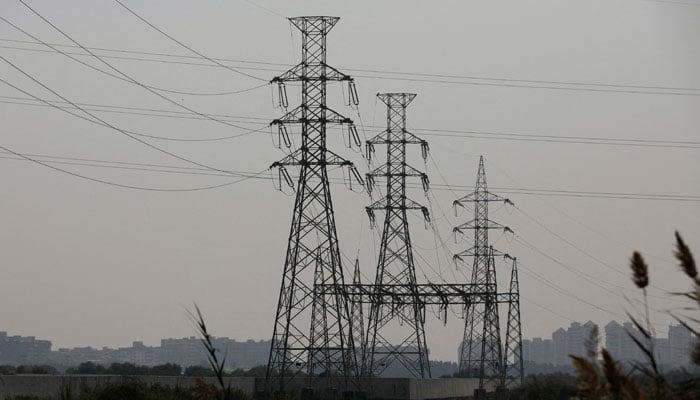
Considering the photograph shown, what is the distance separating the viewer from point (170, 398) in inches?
1596

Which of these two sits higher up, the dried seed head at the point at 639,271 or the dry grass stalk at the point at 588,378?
the dried seed head at the point at 639,271

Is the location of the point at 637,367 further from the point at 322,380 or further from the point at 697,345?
the point at 322,380

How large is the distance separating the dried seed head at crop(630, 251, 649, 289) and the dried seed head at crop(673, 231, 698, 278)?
0.17 metres

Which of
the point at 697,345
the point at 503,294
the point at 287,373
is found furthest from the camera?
the point at 503,294

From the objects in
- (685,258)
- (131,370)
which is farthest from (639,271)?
(131,370)

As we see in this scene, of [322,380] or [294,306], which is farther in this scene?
[322,380]

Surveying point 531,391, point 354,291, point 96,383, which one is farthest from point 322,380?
point 96,383

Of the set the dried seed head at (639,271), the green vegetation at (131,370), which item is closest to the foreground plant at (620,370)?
the dried seed head at (639,271)

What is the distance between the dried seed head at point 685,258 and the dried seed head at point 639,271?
0.17 metres

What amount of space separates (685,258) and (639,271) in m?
0.24

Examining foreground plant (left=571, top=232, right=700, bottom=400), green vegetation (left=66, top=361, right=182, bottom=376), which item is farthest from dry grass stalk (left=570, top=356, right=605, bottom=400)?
green vegetation (left=66, top=361, right=182, bottom=376)

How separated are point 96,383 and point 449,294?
85.9ft

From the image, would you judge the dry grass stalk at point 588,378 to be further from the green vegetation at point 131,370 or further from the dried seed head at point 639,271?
the green vegetation at point 131,370

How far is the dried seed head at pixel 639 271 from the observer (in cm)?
563
